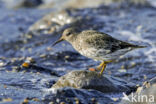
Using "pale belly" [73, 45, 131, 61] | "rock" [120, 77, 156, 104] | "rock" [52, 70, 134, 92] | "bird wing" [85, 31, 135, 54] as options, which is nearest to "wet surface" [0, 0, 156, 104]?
"rock" [52, 70, 134, 92]

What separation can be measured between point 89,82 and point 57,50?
348 centimetres

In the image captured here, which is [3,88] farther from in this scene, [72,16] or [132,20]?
[132,20]

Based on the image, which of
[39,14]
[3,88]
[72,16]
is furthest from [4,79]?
[39,14]

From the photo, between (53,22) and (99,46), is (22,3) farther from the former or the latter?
(99,46)

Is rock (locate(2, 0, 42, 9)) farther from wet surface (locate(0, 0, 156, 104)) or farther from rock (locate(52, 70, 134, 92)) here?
rock (locate(52, 70, 134, 92))

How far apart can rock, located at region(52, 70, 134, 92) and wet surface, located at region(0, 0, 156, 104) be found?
227 millimetres

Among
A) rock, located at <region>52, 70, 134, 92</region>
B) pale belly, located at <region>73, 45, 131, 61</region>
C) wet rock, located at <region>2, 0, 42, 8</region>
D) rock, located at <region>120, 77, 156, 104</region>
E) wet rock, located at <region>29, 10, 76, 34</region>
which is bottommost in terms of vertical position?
rock, located at <region>120, 77, 156, 104</region>

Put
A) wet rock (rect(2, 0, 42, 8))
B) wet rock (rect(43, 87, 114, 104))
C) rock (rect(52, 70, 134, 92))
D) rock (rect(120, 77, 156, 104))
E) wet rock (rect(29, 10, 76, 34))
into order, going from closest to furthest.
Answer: rock (rect(120, 77, 156, 104))
wet rock (rect(43, 87, 114, 104))
rock (rect(52, 70, 134, 92))
wet rock (rect(29, 10, 76, 34))
wet rock (rect(2, 0, 42, 8))

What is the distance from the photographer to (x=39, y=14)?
50.1 ft

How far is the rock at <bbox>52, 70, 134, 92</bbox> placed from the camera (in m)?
5.91

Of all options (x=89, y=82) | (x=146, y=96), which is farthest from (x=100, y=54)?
(x=146, y=96)

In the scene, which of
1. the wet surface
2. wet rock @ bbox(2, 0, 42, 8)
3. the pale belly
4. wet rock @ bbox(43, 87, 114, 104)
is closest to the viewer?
wet rock @ bbox(43, 87, 114, 104)

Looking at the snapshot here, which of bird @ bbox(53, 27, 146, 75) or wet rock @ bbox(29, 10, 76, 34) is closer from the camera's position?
bird @ bbox(53, 27, 146, 75)

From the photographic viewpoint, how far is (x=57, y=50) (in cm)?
923
